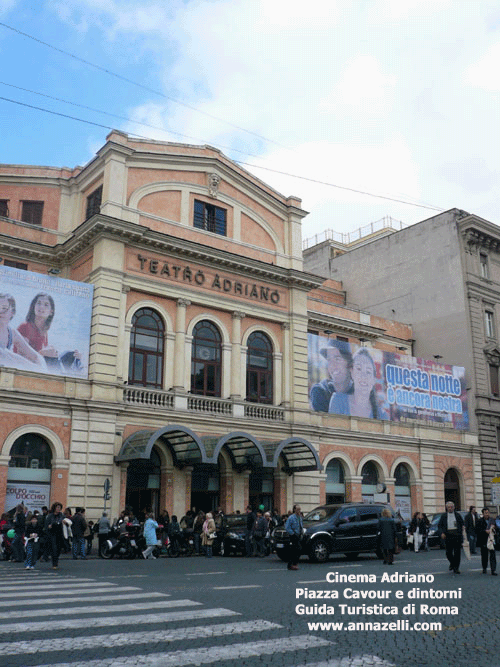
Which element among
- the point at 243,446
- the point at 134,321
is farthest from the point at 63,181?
the point at 243,446

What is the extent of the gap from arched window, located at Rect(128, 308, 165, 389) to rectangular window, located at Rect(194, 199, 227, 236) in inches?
210

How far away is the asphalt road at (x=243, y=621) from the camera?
6.71m

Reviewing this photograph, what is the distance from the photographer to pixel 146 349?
93.4 feet

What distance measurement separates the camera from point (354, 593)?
11.4 meters

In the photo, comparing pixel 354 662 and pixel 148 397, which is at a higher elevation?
pixel 148 397

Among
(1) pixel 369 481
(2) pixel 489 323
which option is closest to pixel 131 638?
(1) pixel 369 481

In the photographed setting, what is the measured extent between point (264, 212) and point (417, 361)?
12362 mm

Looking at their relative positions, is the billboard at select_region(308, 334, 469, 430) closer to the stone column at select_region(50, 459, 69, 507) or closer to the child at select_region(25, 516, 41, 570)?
the stone column at select_region(50, 459, 69, 507)

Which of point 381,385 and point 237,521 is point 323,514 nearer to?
point 237,521

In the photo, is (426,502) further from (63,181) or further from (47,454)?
(63,181)

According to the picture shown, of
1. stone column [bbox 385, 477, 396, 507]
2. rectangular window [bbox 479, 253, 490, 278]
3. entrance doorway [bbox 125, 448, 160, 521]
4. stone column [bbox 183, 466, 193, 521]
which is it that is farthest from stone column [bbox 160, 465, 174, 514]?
rectangular window [bbox 479, 253, 490, 278]

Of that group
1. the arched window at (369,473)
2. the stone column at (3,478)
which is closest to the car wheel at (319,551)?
the stone column at (3,478)

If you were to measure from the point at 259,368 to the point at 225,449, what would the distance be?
15.2 feet

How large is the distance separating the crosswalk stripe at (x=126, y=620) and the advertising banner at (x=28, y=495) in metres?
16.4
